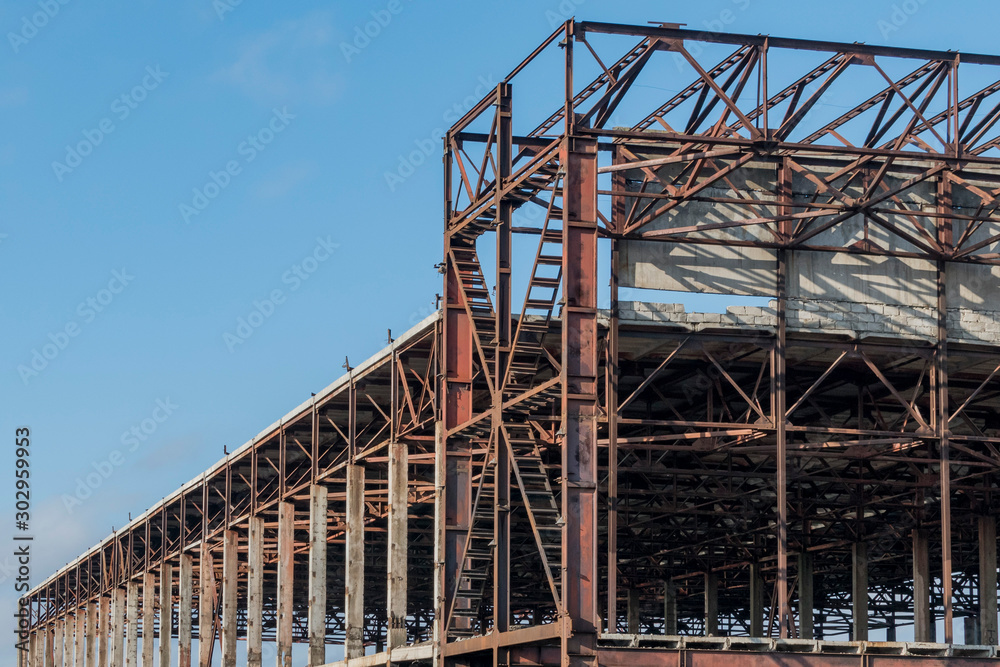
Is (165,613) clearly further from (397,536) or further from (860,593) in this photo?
(860,593)

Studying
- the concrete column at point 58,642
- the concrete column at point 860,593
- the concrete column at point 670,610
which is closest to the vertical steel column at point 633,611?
the concrete column at point 670,610

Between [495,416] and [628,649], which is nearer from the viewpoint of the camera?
[628,649]

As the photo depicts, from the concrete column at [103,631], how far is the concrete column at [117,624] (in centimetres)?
177

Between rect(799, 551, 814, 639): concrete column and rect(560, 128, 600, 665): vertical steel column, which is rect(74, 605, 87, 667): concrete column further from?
rect(560, 128, 600, 665): vertical steel column

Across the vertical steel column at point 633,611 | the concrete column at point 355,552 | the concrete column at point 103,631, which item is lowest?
the concrete column at point 103,631

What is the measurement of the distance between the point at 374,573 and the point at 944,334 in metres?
36.8

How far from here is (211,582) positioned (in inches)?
2092

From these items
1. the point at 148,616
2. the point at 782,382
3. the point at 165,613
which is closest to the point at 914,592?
the point at 782,382

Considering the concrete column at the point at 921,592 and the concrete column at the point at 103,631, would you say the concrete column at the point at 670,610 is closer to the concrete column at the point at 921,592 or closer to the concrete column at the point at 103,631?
the concrete column at the point at 921,592

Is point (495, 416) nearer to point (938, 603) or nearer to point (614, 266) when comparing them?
point (614, 266)

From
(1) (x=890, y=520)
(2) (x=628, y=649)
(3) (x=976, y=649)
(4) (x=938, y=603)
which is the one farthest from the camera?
(4) (x=938, y=603)

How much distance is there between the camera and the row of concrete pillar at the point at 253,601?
116ft

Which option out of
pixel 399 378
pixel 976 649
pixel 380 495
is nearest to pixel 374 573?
pixel 380 495

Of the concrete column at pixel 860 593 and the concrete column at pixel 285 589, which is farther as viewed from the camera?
the concrete column at pixel 860 593
